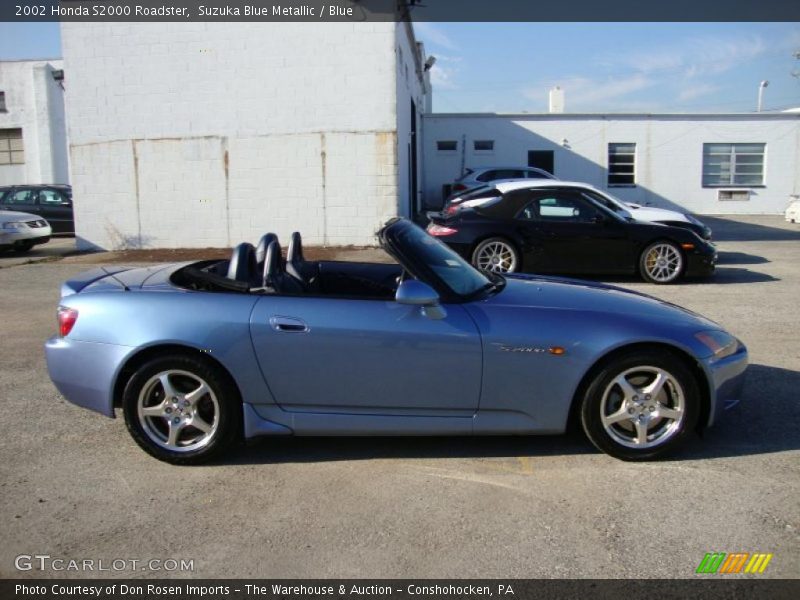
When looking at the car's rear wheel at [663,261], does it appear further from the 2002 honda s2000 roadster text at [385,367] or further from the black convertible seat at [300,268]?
the black convertible seat at [300,268]

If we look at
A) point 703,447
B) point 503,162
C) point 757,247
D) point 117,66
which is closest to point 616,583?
point 703,447

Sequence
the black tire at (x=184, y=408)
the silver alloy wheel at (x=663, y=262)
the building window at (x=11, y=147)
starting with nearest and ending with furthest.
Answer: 1. the black tire at (x=184, y=408)
2. the silver alloy wheel at (x=663, y=262)
3. the building window at (x=11, y=147)

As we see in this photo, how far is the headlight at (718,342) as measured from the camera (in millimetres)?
4121

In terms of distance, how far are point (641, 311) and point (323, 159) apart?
12.3m

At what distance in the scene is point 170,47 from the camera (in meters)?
15.6

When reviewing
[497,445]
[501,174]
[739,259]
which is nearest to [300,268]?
[497,445]

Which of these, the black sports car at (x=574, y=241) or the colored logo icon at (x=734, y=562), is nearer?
the colored logo icon at (x=734, y=562)

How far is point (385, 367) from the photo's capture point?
12.9ft

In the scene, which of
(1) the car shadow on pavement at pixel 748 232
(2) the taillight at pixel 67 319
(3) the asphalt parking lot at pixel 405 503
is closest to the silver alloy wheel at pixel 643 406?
(3) the asphalt parking lot at pixel 405 503

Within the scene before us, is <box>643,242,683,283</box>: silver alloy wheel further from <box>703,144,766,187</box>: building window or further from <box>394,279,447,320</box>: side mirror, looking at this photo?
<box>703,144,766,187</box>: building window

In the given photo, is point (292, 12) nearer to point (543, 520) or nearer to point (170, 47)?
point (170, 47)

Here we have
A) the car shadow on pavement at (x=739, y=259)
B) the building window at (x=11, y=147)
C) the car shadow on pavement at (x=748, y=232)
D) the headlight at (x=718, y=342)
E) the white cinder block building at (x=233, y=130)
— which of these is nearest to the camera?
the headlight at (x=718, y=342)
